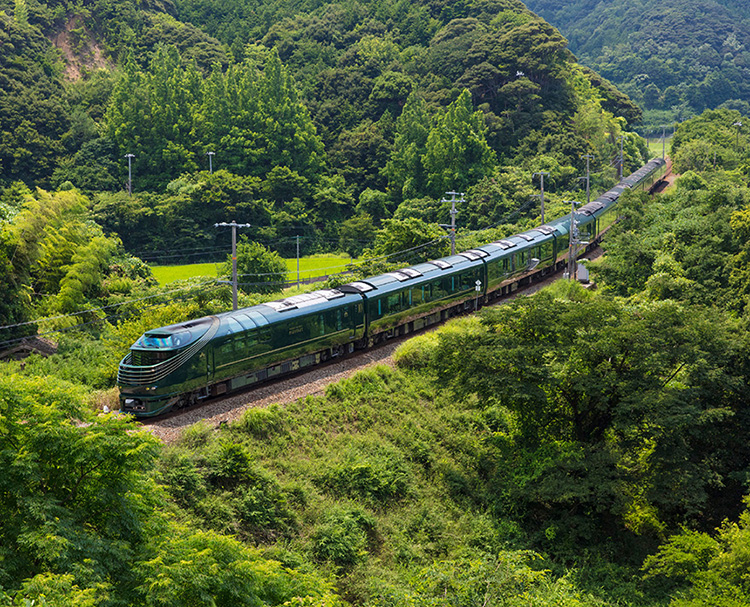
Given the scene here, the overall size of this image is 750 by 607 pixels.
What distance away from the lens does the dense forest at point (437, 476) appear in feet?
42.6

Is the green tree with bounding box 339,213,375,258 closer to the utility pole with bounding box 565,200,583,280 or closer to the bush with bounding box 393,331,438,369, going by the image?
the utility pole with bounding box 565,200,583,280

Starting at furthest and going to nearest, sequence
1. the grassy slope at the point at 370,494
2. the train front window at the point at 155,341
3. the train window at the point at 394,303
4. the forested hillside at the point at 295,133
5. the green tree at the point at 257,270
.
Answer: the forested hillside at the point at 295,133 < the green tree at the point at 257,270 < the train window at the point at 394,303 < the train front window at the point at 155,341 < the grassy slope at the point at 370,494

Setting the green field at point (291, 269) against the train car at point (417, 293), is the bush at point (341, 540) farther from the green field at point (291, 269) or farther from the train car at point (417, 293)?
the green field at point (291, 269)

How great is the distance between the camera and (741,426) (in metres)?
23.2

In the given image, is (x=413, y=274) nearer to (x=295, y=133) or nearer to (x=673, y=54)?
(x=295, y=133)

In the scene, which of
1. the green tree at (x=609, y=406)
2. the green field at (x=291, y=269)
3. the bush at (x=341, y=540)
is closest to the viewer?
the bush at (x=341, y=540)

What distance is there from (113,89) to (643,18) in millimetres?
122233

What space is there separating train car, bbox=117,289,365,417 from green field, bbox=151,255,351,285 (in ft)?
77.8

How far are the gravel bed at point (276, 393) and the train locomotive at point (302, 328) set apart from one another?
1.29ft

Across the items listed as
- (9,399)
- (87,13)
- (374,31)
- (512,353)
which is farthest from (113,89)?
(9,399)

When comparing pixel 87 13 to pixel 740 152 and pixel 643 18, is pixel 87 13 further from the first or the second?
pixel 643 18

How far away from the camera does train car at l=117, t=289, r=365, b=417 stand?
70.3 ft

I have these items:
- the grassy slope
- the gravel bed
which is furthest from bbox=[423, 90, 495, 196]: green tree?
the grassy slope

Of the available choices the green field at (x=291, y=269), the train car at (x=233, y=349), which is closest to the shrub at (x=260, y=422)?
the train car at (x=233, y=349)
